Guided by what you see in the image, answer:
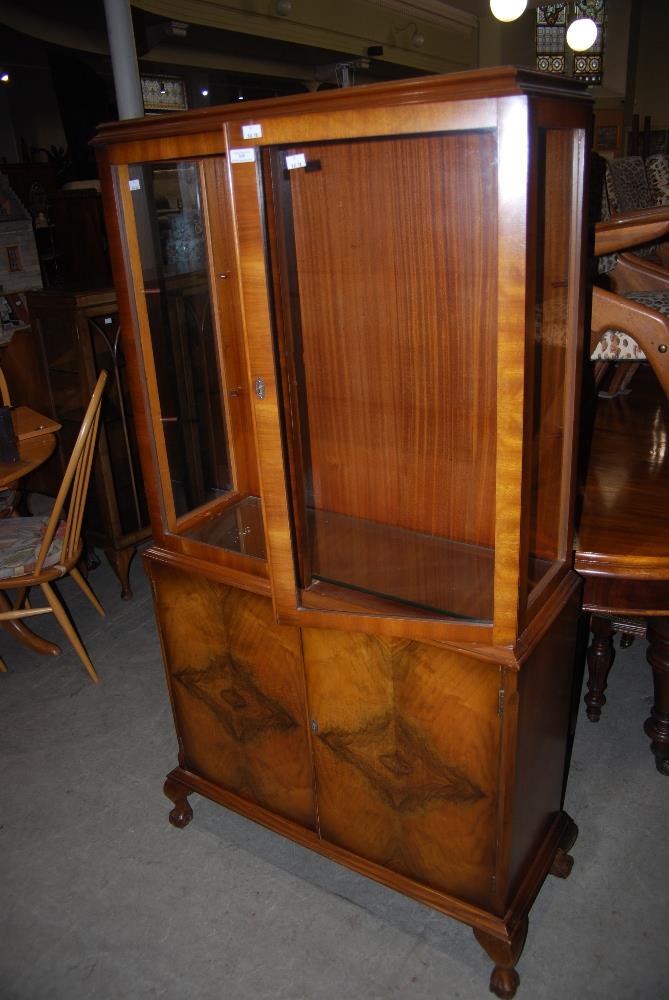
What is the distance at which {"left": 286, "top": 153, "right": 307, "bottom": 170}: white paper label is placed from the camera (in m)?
1.17

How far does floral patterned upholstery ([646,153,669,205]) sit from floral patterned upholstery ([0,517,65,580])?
475 cm

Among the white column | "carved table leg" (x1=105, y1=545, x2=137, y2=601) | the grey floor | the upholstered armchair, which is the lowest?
the grey floor

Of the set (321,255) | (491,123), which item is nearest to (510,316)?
(491,123)

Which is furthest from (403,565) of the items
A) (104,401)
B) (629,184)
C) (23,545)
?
(629,184)

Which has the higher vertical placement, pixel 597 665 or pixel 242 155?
pixel 242 155

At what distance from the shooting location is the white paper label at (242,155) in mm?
1117

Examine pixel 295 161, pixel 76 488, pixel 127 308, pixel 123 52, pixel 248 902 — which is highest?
pixel 123 52

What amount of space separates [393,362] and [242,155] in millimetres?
478

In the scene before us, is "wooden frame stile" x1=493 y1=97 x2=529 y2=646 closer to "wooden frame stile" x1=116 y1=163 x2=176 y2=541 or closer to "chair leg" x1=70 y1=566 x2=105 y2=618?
"wooden frame stile" x1=116 y1=163 x2=176 y2=541

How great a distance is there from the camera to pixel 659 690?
1.88m

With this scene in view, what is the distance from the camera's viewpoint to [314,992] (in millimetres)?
1459

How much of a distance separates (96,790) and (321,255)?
1516 mm

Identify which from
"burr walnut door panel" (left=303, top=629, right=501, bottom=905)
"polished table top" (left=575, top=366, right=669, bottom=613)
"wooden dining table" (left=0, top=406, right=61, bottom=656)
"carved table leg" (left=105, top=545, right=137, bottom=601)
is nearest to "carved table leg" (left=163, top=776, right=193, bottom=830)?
"burr walnut door panel" (left=303, top=629, right=501, bottom=905)

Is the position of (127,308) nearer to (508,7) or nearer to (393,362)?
(393,362)
